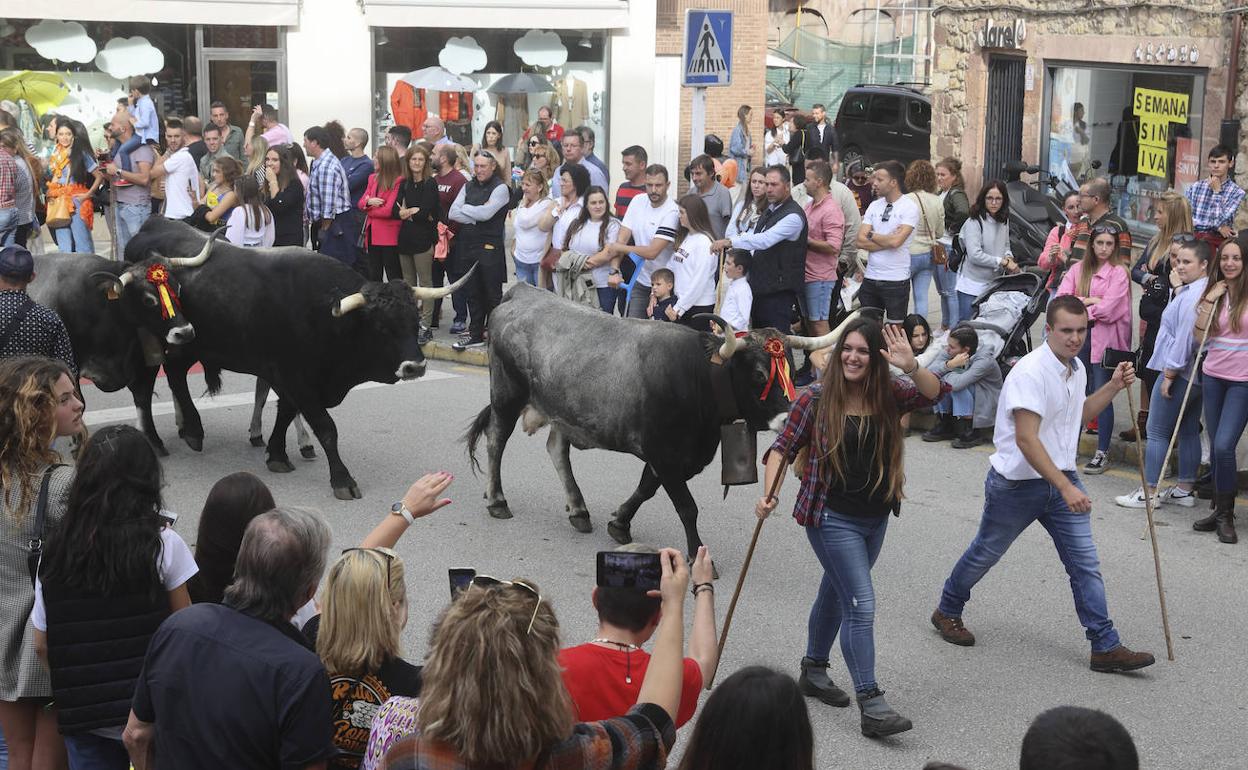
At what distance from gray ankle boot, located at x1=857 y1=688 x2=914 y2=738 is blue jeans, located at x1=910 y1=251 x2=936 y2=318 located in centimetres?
753

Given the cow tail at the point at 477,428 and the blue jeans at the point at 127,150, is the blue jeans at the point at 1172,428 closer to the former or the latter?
the cow tail at the point at 477,428

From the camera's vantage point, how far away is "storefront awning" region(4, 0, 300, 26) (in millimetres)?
20688

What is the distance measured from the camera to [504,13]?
77.4ft

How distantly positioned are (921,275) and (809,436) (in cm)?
757

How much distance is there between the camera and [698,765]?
332 centimetres

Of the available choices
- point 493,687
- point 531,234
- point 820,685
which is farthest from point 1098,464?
point 493,687

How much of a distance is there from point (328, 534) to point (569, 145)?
1068 cm

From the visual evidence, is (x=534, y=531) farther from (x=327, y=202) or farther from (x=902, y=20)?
(x=902, y=20)

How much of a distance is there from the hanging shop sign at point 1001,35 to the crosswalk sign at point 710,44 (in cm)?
693

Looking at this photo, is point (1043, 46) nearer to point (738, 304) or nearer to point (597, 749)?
point (738, 304)


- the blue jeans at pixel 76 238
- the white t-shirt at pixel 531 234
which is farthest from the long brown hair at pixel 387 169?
the blue jeans at pixel 76 238

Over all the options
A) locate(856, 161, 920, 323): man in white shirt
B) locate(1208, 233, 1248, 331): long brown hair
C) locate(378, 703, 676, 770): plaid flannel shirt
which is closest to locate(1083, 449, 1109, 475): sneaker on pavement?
locate(1208, 233, 1248, 331): long brown hair

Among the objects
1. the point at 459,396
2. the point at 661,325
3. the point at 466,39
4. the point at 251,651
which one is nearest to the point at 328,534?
the point at 251,651

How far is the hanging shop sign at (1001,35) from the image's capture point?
1814 cm
